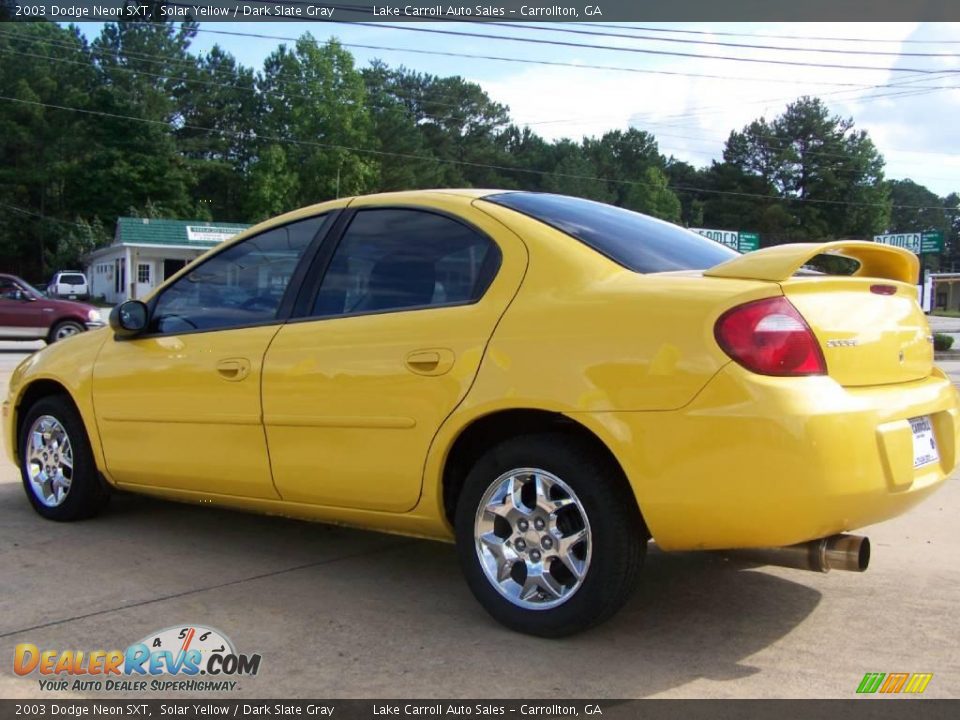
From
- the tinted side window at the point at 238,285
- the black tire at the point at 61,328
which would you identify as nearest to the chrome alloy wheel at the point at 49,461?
the tinted side window at the point at 238,285

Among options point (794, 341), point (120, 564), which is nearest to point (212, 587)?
point (120, 564)

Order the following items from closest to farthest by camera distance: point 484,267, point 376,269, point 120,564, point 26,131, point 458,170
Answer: point 484,267 → point 376,269 → point 120,564 → point 26,131 → point 458,170

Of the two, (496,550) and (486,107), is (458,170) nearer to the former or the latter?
(486,107)

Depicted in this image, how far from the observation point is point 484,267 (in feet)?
11.7

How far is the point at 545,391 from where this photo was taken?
10.5 ft

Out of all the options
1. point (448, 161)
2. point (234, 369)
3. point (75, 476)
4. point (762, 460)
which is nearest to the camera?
point (762, 460)

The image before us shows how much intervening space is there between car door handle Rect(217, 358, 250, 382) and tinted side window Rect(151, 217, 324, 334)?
0.68 ft

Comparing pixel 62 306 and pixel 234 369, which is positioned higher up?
pixel 234 369

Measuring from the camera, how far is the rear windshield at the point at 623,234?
3510mm

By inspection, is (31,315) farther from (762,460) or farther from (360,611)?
(762,460)

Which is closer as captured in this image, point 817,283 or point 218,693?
point 218,693

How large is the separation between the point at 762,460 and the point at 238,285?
8.65 ft

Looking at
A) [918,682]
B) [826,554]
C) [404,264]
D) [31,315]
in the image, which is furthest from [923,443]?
[31,315]

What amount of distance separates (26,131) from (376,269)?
74.0 metres
